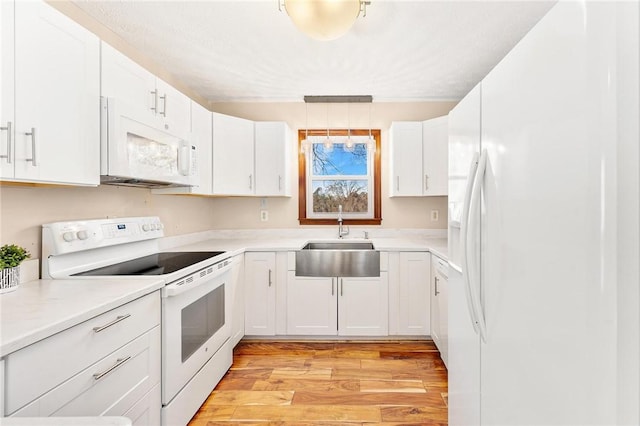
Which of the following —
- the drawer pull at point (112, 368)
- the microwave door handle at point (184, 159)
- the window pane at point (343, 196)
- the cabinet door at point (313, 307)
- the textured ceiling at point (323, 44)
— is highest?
the textured ceiling at point (323, 44)

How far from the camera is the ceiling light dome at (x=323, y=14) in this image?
5.45 ft

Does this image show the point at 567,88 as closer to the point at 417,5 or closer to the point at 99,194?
the point at 417,5

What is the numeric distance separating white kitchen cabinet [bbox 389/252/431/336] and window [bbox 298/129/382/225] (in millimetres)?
795

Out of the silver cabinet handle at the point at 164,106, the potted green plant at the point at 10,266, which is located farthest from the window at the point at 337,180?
the potted green plant at the point at 10,266

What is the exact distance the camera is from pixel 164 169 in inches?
81.1

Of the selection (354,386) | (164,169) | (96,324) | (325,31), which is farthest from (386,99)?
(96,324)

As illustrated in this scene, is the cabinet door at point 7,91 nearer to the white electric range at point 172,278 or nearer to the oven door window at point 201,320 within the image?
the white electric range at point 172,278

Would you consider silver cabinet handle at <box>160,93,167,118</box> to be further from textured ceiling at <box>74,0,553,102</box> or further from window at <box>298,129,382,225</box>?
window at <box>298,129,382,225</box>

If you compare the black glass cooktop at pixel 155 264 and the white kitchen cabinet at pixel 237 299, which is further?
the white kitchen cabinet at pixel 237 299

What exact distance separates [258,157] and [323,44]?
1.30 meters

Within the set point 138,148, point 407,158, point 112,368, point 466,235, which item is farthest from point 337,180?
point 112,368

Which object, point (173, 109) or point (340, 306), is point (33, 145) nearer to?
point (173, 109)

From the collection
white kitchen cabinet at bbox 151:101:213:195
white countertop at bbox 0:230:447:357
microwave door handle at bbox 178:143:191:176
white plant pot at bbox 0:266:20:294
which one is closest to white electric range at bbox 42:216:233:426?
white countertop at bbox 0:230:447:357

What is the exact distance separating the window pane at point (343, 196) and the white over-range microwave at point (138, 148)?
1618mm
